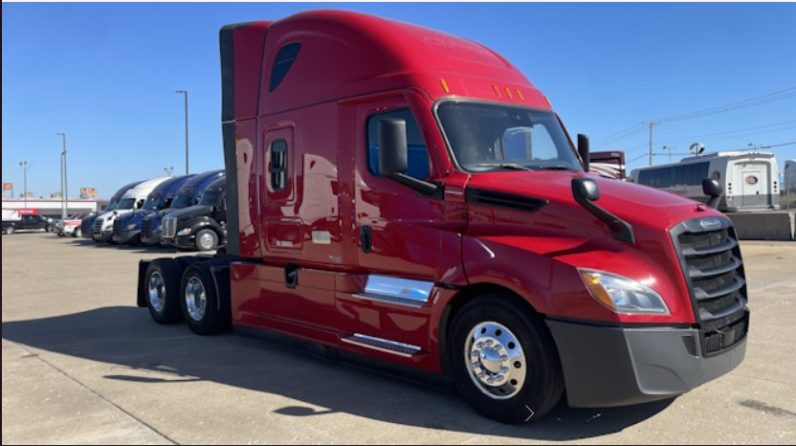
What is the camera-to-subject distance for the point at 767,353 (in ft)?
20.7

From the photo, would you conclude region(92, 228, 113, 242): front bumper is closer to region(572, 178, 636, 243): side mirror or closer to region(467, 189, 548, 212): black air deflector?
region(467, 189, 548, 212): black air deflector

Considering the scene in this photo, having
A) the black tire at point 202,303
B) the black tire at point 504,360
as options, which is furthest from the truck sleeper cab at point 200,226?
the black tire at point 504,360

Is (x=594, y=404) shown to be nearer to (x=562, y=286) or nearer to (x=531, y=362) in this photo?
(x=531, y=362)

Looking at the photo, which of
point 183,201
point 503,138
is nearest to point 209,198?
point 183,201

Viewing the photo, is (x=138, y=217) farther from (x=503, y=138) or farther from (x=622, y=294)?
(x=622, y=294)

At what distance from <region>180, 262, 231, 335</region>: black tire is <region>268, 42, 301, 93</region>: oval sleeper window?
248 cm

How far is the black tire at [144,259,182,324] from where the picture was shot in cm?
827

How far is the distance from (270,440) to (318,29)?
374 centimetres

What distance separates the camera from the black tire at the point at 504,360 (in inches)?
163

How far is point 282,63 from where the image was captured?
6.44m

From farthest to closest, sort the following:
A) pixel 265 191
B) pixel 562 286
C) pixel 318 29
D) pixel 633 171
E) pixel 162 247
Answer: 1. pixel 633 171
2. pixel 162 247
3. pixel 265 191
4. pixel 318 29
5. pixel 562 286

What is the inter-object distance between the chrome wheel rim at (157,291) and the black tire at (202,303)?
1.43 ft

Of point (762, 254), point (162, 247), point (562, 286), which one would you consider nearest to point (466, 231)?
point (562, 286)


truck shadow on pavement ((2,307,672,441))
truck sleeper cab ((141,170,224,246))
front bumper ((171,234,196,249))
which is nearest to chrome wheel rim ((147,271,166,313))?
truck shadow on pavement ((2,307,672,441))
